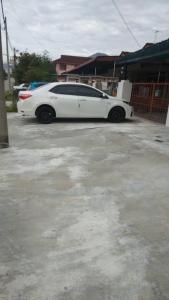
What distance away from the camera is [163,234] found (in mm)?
3428

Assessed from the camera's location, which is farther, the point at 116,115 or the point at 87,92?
the point at 116,115

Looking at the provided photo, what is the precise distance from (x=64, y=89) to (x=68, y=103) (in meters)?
0.56

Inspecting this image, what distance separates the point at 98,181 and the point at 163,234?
1.85 meters

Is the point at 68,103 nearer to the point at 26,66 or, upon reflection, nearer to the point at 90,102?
the point at 90,102

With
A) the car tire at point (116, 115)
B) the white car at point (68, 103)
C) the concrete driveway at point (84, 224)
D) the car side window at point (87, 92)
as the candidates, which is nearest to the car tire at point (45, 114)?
the white car at point (68, 103)

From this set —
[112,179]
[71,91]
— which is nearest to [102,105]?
[71,91]

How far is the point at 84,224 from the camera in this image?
3627 mm

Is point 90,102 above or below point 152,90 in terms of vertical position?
below

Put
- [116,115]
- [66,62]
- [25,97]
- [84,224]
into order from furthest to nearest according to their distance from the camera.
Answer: [66,62]
[116,115]
[25,97]
[84,224]

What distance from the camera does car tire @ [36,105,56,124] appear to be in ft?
36.5

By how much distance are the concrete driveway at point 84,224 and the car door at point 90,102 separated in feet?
14.7

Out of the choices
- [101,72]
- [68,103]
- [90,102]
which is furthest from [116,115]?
[101,72]

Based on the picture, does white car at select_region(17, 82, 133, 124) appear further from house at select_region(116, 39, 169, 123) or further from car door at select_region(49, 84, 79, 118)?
house at select_region(116, 39, 169, 123)

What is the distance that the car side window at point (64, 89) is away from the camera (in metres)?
11.2
